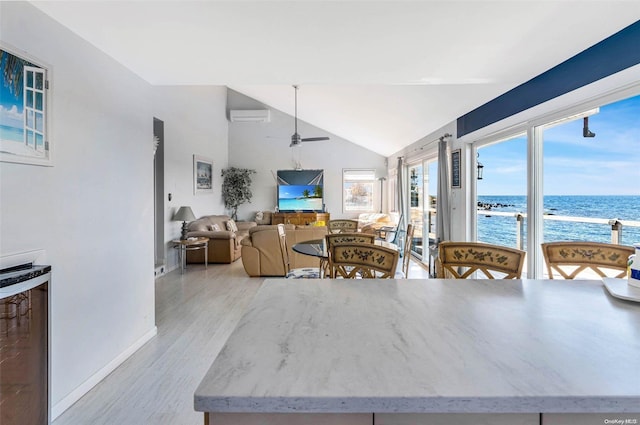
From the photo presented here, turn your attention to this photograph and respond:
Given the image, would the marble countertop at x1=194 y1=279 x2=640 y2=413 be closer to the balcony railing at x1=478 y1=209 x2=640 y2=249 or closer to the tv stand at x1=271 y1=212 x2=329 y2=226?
the balcony railing at x1=478 y1=209 x2=640 y2=249

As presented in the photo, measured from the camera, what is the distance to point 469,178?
386cm

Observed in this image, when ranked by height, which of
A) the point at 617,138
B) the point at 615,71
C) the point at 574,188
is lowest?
the point at 574,188

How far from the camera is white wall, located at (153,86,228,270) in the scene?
5.46 meters

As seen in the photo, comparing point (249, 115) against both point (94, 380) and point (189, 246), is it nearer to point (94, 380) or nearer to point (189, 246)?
point (189, 246)

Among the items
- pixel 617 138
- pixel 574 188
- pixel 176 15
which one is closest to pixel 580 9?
pixel 617 138

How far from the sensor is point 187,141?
629 centimetres

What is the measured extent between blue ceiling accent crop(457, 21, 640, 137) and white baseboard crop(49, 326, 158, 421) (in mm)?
3945

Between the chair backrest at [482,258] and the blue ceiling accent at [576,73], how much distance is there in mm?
1336

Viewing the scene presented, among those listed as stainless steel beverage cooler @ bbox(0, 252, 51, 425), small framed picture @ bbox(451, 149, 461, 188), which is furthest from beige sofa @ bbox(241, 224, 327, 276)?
stainless steel beverage cooler @ bbox(0, 252, 51, 425)

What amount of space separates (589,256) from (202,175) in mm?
6956

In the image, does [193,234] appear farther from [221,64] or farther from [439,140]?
[439,140]

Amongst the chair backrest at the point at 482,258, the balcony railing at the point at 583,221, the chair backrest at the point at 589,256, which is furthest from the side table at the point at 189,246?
the chair backrest at the point at 589,256

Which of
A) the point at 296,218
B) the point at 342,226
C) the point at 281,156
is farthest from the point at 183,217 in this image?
the point at 281,156

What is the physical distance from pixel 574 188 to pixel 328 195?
21.6 feet
